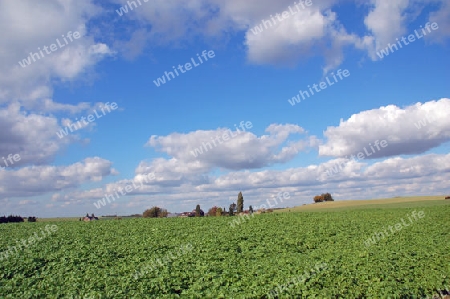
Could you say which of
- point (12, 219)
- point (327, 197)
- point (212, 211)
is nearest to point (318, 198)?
point (327, 197)

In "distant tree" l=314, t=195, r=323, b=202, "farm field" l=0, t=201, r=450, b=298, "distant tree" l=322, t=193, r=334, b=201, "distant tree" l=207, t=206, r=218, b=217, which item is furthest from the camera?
"distant tree" l=322, t=193, r=334, b=201

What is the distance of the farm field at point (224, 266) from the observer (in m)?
12.0

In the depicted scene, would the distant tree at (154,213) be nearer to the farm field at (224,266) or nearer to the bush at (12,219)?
the bush at (12,219)

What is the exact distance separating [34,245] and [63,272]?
6472 millimetres

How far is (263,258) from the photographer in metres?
16.7

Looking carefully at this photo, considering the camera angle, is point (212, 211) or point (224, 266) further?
point (212, 211)

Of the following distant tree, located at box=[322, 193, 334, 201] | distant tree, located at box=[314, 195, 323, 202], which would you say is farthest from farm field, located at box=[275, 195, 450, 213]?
distant tree, located at box=[322, 193, 334, 201]

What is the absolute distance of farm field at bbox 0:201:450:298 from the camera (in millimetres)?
11953

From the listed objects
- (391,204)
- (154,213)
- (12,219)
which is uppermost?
(12,219)

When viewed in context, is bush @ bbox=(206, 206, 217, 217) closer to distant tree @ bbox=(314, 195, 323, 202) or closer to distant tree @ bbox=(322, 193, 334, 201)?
distant tree @ bbox=(314, 195, 323, 202)

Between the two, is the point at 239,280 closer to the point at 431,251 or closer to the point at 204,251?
the point at 204,251

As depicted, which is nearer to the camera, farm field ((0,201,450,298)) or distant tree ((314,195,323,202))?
farm field ((0,201,450,298))

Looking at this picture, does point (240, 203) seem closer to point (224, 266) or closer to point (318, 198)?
point (318, 198)

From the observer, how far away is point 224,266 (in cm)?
1457
